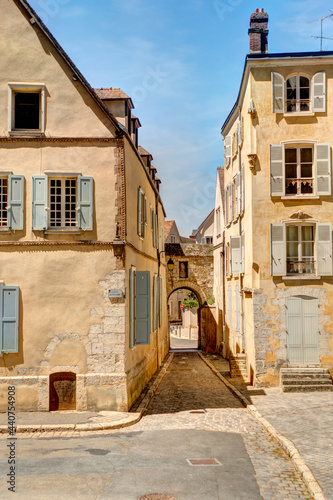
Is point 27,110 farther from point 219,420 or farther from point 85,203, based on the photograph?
point 219,420

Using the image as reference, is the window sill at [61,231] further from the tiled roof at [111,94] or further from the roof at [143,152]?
the roof at [143,152]

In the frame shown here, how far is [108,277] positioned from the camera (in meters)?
13.0

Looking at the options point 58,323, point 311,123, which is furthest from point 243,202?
point 58,323

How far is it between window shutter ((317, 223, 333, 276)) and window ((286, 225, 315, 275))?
0.34m

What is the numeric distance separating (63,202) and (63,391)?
463cm

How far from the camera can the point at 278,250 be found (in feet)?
55.3

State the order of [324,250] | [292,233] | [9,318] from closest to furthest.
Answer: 1. [9,318]
2. [324,250]
3. [292,233]

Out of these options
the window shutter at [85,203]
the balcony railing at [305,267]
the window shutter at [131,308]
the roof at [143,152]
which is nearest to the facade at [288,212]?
the balcony railing at [305,267]

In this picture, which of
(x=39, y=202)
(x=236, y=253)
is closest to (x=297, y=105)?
(x=236, y=253)

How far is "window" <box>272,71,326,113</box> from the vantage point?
56.2ft

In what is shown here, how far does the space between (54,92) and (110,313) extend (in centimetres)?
573

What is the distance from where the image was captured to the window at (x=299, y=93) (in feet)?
56.2

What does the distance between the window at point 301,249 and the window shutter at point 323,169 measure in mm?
1116

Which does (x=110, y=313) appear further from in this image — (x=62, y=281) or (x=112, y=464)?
(x=112, y=464)
